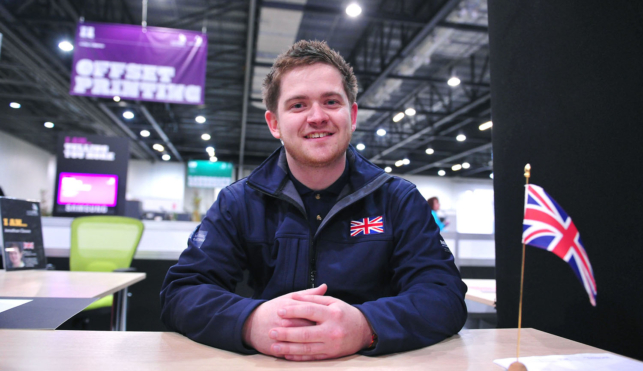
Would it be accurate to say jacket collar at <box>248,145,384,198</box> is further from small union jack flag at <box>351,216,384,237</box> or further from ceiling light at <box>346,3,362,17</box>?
ceiling light at <box>346,3,362,17</box>

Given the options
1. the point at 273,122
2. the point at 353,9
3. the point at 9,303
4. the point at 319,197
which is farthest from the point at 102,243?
the point at 353,9

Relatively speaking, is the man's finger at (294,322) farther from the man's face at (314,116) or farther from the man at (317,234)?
the man's face at (314,116)

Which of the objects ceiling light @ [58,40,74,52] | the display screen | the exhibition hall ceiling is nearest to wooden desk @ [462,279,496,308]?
the display screen

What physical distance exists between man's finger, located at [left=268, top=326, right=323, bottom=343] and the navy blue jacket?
185 mm

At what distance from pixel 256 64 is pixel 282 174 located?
21.5 ft

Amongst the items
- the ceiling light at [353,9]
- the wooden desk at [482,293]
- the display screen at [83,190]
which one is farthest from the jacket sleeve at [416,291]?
the ceiling light at [353,9]

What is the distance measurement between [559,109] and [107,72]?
4.22 metres

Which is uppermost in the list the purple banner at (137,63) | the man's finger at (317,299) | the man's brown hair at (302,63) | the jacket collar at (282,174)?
the purple banner at (137,63)

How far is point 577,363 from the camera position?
2.58ft

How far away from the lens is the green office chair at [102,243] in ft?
10.5

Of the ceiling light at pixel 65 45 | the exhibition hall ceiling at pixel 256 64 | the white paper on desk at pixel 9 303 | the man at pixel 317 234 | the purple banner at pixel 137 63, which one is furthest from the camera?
the ceiling light at pixel 65 45

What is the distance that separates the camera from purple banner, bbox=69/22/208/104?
13.6ft

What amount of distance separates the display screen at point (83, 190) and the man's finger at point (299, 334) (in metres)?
4.11

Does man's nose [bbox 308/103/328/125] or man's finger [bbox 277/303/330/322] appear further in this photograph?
man's nose [bbox 308/103/328/125]
